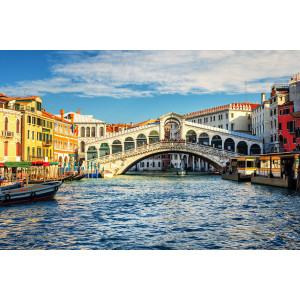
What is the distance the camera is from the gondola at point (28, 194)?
8.87 metres

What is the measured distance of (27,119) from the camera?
10891mm

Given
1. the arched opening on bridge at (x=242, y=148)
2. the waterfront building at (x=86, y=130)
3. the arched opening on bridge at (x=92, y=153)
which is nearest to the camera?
the waterfront building at (x=86, y=130)

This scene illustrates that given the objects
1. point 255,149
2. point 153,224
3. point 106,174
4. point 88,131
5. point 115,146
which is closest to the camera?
point 153,224

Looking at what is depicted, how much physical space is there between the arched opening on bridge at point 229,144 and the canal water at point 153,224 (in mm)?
14790

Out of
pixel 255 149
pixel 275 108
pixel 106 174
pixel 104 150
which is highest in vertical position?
pixel 275 108

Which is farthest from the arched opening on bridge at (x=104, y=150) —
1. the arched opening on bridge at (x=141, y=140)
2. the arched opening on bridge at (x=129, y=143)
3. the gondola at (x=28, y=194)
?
the gondola at (x=28, y=194)

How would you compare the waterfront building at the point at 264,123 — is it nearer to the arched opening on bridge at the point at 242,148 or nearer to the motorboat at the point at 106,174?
the arched opening on bridge at the point at 242,148

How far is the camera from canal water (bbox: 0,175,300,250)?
205 inches

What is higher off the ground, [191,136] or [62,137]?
[191,136]

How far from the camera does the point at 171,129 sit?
27.8m

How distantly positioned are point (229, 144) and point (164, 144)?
4459mm

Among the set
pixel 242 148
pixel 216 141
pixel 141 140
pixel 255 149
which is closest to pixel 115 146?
pixel 141 140

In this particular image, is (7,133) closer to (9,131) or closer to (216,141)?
(9,131)
